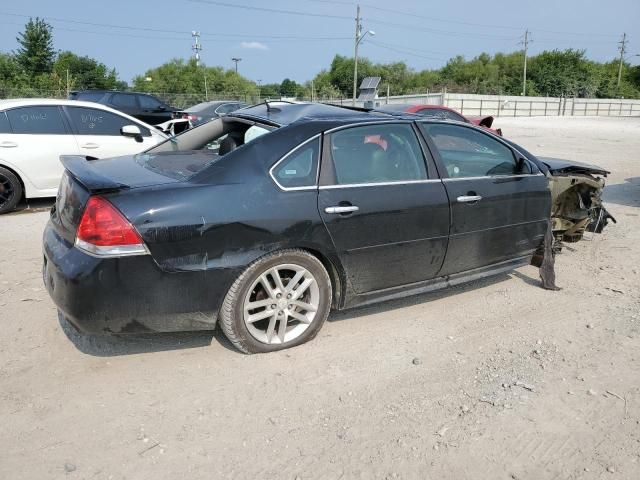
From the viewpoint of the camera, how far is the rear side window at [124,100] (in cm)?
1637

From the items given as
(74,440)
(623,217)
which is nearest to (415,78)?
(623,217)

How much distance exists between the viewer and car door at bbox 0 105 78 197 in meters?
7.00

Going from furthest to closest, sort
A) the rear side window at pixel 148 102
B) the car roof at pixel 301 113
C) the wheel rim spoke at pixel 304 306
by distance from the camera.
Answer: the rear side window at pixel 148 102, the car roof at pixel 301 113, the wheel rim spoke at pixel 304 306

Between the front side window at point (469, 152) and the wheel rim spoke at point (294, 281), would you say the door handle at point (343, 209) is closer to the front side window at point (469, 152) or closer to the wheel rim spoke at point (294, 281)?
the wheel rim spoke at point (294, 281)

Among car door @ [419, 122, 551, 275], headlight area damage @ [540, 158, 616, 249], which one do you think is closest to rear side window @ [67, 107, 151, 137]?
car door @ [419, 122, 551, 275]

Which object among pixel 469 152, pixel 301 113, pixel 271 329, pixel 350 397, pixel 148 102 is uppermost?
pixel 148 102

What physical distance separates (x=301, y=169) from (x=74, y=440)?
1.93 m

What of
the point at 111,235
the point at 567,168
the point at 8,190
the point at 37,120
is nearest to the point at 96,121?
the point at 37,120

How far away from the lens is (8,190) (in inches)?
277

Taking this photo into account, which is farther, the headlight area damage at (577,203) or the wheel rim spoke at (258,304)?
the headlight area damage at (577,203)

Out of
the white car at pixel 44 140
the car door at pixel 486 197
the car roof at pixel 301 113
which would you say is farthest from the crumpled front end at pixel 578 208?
the white car at pixel 44 140

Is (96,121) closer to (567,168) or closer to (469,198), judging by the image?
(469,198)

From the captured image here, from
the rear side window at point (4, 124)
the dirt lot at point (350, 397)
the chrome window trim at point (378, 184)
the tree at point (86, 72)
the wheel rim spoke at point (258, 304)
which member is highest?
the tree at point (86, 72)

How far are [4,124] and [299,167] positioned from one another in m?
5.60
